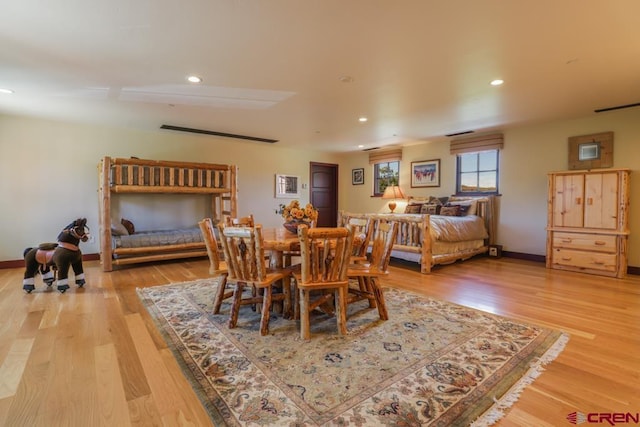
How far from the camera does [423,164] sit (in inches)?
260

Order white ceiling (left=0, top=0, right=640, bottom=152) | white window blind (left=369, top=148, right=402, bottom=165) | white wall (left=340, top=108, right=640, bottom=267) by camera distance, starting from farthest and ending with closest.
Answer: white window blind (left=369, top=148, right=402, bottom=165) → white wall (left=340, top=108, right=640, bottom=267) → white ceiling (left=0, top=0, right=640, bottom=152)

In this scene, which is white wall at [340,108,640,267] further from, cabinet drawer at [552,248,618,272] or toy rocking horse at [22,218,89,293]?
toy rocking horse at [22,218,89,293]

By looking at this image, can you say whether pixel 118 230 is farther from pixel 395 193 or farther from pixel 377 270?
pixel 395 193

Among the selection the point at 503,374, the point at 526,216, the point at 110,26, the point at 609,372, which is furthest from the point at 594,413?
the point at 526,216

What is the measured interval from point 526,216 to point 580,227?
935 millimetres

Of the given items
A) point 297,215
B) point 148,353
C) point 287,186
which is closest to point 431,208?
point 287,186

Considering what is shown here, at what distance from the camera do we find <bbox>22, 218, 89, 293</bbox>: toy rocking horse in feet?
11.0

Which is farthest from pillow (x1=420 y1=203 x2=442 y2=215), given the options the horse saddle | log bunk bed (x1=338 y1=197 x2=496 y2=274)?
the horse saddle

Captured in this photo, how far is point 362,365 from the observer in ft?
6.31

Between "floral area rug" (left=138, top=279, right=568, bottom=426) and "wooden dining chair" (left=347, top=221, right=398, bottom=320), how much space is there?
15 cm

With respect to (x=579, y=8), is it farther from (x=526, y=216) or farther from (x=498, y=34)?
(x=526, y=216)

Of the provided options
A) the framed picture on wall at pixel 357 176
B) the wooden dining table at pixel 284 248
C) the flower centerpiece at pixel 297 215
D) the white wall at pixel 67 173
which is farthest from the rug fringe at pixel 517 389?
the framed picture on wall at pixel 357 176

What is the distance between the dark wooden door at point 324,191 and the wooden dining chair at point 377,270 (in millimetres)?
5066

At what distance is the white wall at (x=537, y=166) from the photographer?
4.27m
